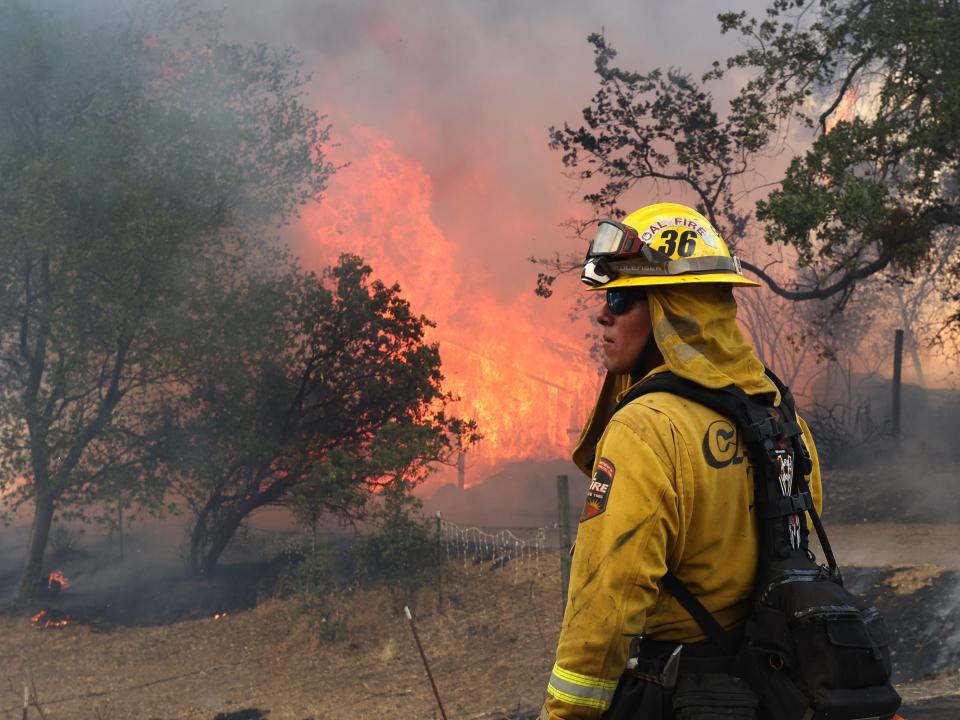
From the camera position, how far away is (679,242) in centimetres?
245

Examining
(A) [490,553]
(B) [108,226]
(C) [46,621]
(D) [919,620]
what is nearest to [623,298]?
(D) [919,620]

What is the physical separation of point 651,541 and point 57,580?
17.6 m

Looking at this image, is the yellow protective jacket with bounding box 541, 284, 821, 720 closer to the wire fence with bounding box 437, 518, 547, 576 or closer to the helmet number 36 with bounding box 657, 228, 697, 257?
the helmet number 36 with bounding box 657, 228, 697, 257

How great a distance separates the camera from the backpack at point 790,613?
6.80 ft

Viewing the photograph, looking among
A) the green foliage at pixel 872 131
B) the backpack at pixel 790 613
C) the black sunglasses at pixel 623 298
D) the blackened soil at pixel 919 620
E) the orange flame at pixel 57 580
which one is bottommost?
the blackened soil at pixel 919 620

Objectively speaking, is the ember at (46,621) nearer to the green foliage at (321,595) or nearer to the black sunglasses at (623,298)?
the green foliage at (321,595)

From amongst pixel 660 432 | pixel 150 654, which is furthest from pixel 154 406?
pixel 660 432

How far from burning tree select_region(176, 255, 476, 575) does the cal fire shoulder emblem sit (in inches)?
561

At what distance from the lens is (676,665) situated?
2.15 meters

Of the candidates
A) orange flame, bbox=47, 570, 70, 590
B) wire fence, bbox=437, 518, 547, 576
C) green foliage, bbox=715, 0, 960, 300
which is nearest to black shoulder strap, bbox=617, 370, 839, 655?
green foliage, bbox=715, 0, 960, 300

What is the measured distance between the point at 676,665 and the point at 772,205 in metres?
10.9

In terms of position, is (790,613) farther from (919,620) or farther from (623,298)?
(919,620)

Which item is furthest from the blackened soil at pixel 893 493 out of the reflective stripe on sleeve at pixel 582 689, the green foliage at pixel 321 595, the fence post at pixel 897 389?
the reflective stripe on sleeve at pixel 582 689

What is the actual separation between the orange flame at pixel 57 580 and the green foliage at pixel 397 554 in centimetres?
595
